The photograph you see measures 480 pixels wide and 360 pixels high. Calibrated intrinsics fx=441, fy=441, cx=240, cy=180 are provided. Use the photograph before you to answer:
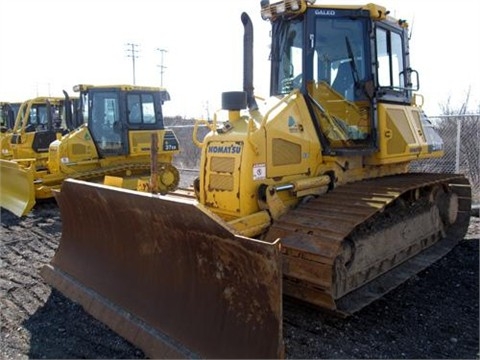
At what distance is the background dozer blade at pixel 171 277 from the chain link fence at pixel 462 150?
7.58m

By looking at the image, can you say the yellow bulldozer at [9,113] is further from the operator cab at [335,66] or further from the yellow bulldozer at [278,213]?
the operator cab at [335,66]

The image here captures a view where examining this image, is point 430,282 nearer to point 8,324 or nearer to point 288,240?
point 288,240

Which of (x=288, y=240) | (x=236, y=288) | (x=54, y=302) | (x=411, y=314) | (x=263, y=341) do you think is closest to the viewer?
(x=263, y=341)

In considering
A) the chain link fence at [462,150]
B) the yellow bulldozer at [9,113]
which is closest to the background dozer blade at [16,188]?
the yellow bulldozer at [9,113]

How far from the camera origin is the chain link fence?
9.63 m

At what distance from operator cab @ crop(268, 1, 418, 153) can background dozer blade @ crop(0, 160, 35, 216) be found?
5.86 m

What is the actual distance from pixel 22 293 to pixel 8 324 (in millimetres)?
768

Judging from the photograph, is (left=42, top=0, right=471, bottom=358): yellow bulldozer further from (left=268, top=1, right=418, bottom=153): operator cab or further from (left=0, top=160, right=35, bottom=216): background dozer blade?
(left=0, top=160, right=35, bottom=216): background dozer blade

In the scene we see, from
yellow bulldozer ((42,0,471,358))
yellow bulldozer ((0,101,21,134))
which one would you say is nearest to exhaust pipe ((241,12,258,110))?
yellow bulldozer ((42,0,471,358))

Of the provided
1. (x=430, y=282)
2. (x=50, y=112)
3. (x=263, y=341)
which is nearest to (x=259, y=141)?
(x=263, y=341)

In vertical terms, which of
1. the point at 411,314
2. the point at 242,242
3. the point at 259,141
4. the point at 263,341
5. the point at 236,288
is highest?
the point at 259,141

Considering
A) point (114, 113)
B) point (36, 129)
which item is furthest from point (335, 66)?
point (36, 129)

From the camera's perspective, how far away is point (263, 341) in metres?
3.10

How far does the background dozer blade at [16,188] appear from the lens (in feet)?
28.9
